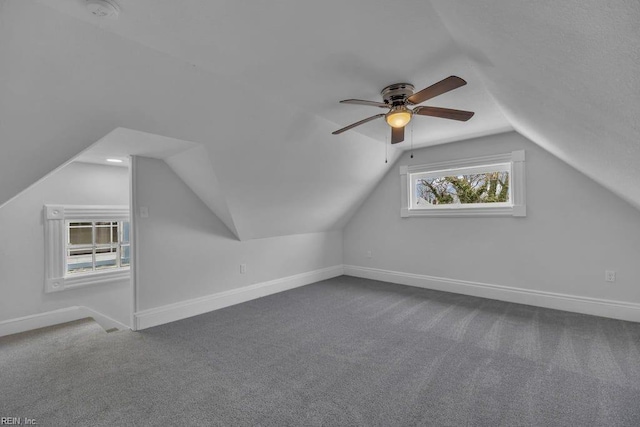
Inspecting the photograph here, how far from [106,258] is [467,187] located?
5205 mm

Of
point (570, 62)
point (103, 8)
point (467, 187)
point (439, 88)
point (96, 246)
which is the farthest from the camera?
point (467, 187)

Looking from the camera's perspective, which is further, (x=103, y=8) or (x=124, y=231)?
(x=124, y=231)

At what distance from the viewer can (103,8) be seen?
1.42 meters

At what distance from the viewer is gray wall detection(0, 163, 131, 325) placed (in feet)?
9.78

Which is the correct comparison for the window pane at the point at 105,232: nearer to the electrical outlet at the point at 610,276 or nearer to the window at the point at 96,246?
the window at the point at 96,246

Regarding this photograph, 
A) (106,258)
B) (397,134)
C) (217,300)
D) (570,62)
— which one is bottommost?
(217,300)

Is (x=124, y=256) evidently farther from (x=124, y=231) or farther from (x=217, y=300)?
(x=217, y=300)

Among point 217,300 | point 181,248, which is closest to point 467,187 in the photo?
point 217,300

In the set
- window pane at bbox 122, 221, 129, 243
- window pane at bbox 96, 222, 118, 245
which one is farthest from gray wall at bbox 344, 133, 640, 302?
window pane at bbox 96, 222, 118, 245

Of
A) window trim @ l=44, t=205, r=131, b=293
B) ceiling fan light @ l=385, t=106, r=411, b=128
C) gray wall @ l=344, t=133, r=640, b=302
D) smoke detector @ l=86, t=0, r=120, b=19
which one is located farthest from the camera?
window trim @ l=44, t=205, r=131, b=293

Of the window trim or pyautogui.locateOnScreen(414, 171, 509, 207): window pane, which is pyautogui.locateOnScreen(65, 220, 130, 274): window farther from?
pyautogui.locateOnScreen(414, 171, 509, 207): window pane

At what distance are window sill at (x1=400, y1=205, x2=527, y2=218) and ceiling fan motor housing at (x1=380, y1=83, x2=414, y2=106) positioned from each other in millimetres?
2369

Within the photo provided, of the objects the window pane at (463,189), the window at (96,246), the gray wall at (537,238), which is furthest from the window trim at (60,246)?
the window pane at (463,189)

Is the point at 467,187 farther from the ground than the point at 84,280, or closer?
farther from the ground
